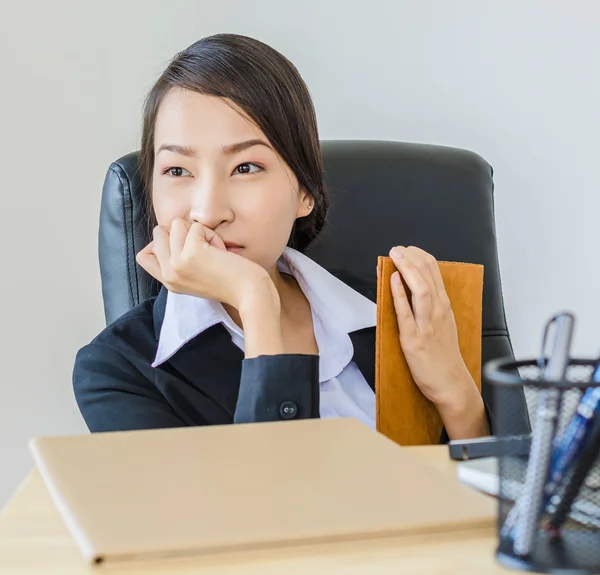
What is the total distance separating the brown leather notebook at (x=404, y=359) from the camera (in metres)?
1.00

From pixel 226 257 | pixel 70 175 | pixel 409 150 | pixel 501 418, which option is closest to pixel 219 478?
pixel 501 418

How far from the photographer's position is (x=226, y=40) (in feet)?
3.99

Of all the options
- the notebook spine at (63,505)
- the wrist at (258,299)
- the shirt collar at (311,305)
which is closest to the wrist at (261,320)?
the wrist at (258,299)

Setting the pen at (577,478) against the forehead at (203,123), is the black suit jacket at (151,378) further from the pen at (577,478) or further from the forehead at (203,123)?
the pen at (577,478)

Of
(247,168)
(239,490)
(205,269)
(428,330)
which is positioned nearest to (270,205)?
(247,168)

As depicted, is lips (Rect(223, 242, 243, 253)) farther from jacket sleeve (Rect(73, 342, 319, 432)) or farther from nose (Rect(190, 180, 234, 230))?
jacket sleeve (Rect(73, 342, 319, 432))

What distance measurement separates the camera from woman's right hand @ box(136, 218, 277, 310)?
1025mm

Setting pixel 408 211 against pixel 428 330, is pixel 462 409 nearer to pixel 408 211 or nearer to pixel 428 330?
pixel 428 330

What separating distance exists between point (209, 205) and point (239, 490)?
0.61 m

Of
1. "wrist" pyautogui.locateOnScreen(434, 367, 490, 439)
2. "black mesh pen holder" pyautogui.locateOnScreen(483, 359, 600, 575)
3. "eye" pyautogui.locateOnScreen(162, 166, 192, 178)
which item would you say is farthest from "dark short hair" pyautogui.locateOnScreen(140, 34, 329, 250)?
"black mesh pen holder" pyautogui.locateOnScreen(483, 359, 600, 575)

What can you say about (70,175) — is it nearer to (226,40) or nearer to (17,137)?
(17,137)

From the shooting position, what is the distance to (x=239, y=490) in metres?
0.53

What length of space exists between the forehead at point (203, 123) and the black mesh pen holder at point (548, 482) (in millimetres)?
693

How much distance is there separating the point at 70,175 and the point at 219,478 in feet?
4.02
